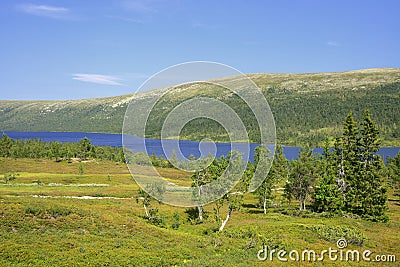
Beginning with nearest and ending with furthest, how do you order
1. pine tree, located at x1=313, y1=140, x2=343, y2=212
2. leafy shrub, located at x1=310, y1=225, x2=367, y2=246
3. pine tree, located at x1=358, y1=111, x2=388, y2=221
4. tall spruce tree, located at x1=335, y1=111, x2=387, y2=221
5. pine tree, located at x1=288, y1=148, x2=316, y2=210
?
leafy shrub, located at x1=310, y1=225, x2=367, y2=246 → pine tree, located at x1=358, y1=111, x2=388, y2=221 → tall spruce tree, located at x1=335, y1=111, x2=387, y2=221 → pine tree, located at x1=313, y1=140, x2=343, y2=212 → pine tree, located at x1=288, y1=148, x2=316, y2=210

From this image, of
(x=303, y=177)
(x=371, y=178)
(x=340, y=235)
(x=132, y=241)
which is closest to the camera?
(x=132, y=241)

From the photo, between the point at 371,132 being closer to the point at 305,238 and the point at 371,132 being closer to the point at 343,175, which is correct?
the point at 343,175

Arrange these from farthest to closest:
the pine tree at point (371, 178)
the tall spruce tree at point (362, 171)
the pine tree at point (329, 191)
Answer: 1. the pine tree at point (329, 191)
2. the tall spruce tree at point (362, 171)
3. the pine tree at point (371, 178)

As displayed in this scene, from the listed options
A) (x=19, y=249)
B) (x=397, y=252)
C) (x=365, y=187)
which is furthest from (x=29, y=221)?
(x=365, y=187)

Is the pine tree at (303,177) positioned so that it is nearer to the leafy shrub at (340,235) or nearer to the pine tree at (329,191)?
the pine tree at (329,191)

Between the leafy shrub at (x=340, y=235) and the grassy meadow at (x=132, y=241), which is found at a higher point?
the grassy meadow at (x=132, y=241)

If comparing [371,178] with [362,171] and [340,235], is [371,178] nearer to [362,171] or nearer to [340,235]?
[362,171]

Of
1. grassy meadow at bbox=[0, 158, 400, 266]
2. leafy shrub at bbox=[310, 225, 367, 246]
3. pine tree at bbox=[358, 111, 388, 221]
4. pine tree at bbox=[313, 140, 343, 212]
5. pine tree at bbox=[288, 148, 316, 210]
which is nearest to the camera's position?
grassy meadow at bbox=[0, 158, 400, 266]

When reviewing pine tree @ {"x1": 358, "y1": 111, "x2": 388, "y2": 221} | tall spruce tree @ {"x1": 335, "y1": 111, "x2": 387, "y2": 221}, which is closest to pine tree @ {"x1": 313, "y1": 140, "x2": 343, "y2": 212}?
tall spruce tree @ {"x1": 335, "y1": 111, "x2": 387, "y2": 221}

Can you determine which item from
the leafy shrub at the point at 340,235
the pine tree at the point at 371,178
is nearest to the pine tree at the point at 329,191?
the pine tree at the point at 371,178

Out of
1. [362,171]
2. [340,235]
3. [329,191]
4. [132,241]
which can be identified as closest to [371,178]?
[362,171]

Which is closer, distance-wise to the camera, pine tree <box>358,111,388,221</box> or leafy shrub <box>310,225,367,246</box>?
leafy shrub <box>310,225,367,246</box>

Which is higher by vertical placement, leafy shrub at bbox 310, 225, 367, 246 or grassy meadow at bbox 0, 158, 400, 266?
grassy meadow at bbox 0, 158, 400, 266

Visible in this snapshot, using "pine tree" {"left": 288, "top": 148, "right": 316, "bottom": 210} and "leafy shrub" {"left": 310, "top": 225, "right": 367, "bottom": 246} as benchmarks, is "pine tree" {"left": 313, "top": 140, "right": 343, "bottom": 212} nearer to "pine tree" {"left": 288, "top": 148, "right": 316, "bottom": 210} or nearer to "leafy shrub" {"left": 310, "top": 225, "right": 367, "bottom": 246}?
"pine tree" {"left": 288, "top": 148, "right": 316, "bottom": 210}
